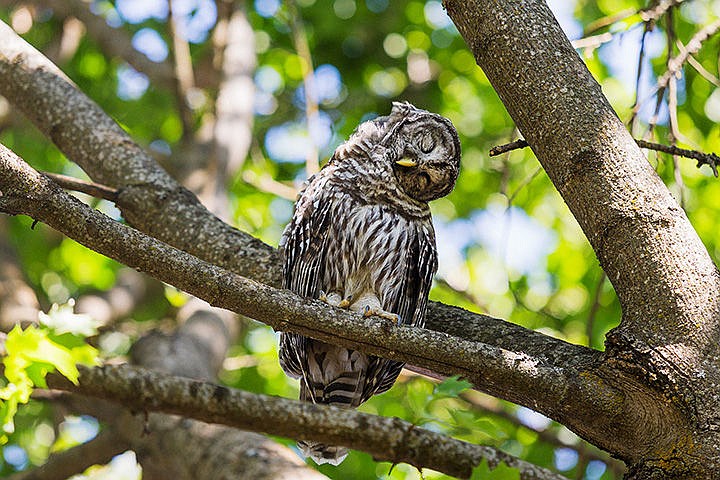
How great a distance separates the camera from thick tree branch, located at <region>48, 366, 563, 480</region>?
2326mm

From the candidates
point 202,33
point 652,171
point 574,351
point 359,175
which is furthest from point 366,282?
point 202,33

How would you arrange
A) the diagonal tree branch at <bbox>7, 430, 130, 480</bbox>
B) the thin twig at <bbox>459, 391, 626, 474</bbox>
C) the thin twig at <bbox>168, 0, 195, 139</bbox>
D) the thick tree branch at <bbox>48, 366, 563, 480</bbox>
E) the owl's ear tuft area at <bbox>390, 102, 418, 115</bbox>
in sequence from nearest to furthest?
the thick tree branch at <bbox>48, 366, 563, 480</bbox>, the owl's ear tuft area at <bbox>390, 102, 418, 115</bbox>, the diagonal tree branch at <bbox>7, 430, 130, 480</bbox>, the thin twig at <bbox>459, 391, 626, 474</bbox>, the thin twig at <bbox>168, 0, 195, 139</bbox>

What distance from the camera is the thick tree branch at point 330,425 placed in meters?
2.33

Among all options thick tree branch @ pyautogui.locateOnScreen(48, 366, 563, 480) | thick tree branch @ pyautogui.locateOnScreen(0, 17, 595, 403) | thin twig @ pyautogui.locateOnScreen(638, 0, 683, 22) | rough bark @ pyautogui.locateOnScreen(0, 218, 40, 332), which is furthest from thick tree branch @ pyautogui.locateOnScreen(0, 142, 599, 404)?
rough bark @ pyautogui.locateOnScreen(0, 218, 40, 332)

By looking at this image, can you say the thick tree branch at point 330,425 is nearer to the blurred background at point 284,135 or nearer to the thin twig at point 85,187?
the thin twig at point 85,187

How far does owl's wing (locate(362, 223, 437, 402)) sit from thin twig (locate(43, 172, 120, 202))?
1.12 metres

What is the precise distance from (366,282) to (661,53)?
3.63m

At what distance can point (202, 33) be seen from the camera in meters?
7.14

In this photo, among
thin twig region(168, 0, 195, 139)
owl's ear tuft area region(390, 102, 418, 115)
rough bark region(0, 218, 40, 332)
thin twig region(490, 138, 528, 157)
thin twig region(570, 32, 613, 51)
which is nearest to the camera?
thin twig region(490, 138, 528, 157)

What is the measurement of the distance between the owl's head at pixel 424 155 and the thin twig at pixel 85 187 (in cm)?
105

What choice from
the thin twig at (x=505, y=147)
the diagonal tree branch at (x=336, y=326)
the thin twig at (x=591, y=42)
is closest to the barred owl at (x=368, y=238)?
the thin twig at (x=591, y=42)

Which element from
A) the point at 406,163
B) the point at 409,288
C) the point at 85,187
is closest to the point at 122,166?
the point at 85,187

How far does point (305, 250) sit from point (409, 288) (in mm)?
433

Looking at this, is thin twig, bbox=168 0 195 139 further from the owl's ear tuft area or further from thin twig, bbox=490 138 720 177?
thin twig, bbox=490 138 720 177
